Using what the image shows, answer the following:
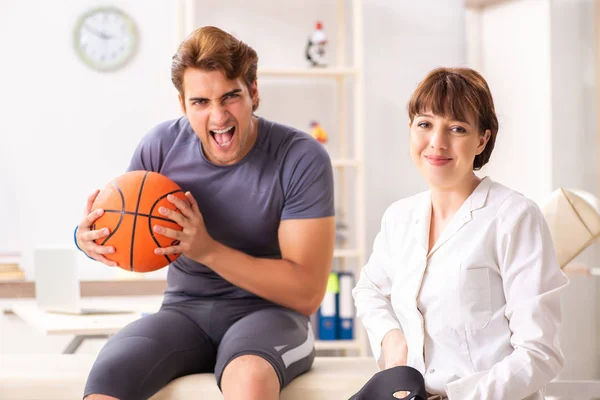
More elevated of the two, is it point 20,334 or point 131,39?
point 131,39

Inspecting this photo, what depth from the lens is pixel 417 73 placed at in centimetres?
446

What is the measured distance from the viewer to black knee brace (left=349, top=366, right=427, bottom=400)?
138 cm

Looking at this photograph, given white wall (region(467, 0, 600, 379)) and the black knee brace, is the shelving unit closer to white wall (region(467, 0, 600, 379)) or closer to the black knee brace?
white wall (region(467, 0, 600, 379))

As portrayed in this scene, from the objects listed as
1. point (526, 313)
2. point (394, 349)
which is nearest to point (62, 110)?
point (394, 349)

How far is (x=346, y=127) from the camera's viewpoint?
434 cm

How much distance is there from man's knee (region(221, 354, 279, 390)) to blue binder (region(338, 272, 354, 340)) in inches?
87.0

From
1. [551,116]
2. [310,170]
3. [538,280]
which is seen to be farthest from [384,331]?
[551,116]

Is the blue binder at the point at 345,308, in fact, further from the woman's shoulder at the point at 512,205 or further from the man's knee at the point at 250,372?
the woman's shoulder at the point at 512,205

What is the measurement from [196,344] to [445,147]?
2.56ft

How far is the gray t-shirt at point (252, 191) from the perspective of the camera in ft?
6.31

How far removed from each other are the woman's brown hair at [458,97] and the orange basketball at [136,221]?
673mm

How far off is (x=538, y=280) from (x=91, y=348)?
3.34 m

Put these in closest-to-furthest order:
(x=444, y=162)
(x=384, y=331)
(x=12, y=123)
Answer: (x=444, y=162) < (x=384, y=331) < (x=12, y=123)

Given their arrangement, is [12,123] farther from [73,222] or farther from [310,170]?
[310,170]
